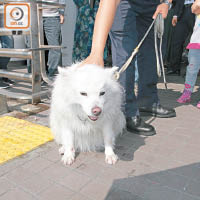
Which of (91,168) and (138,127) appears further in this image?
(138,127)

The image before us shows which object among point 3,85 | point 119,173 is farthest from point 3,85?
point 119,173

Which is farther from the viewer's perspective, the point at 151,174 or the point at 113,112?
the point at 113,112

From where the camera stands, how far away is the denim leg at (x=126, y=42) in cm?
269

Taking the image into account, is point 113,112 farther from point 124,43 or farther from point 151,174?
point 124,43

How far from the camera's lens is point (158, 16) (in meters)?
2.82

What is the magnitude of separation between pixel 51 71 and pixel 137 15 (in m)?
2.82

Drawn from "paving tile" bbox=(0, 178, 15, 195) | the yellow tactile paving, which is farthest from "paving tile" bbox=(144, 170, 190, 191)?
the yellow tactile paving

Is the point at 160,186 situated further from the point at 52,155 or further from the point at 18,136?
the point at 18,136

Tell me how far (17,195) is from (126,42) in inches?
83.5

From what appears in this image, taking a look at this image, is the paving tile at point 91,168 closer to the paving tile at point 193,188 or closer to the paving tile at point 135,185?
the paving tile at point 135,185

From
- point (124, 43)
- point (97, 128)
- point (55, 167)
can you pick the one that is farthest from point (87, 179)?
point (124, 43)

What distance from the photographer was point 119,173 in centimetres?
204

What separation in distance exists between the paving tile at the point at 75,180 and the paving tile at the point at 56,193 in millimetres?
54

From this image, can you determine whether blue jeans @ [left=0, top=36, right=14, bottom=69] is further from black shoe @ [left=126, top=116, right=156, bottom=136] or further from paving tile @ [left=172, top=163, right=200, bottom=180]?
paving tile @ [left=172, top=163, right=200, bottom=180]
